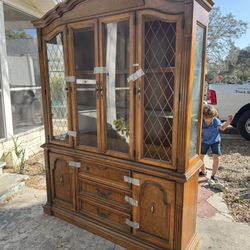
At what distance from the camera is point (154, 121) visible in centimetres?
197

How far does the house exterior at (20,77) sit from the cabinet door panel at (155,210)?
2.56 m

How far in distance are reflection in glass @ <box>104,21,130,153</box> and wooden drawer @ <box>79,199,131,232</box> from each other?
1.83 feet

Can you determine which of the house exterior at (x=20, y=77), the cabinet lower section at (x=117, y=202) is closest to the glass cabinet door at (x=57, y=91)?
the cabinet lower section at (x=117, y=202)

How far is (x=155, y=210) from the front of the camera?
1.89 meters

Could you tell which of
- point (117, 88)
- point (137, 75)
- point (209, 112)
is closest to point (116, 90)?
point (117, 88)

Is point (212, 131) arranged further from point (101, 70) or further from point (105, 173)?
point (101, 70)

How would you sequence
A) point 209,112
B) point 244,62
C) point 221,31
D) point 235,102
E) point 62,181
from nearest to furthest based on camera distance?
point 62,181 → point 209,112 → point 235,102 → point 221,31 → point 244,62

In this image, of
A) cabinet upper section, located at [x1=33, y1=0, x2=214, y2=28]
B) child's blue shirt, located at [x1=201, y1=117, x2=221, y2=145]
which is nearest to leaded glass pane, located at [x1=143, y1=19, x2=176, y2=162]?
cabinet upper section, located at [x1=33, y1=0, x2=214, y2=28]

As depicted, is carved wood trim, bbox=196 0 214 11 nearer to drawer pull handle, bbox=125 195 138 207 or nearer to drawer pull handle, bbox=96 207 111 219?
drawer pull handle, bbox=125 195 138 207

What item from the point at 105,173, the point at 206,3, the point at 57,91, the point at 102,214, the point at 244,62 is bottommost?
the point at 102,214

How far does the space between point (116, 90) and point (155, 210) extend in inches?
40.0

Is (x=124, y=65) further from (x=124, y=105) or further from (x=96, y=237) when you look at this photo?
(x=96, y=237)

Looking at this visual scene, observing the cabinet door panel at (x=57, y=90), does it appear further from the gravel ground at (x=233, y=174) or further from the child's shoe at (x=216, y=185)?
the child's shoe at (x=216, y=185)

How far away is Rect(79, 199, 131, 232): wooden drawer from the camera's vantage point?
6.91 ft
